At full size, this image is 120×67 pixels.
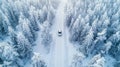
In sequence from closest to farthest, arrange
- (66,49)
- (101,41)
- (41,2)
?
(101,41)
(66,49)
(41,2)

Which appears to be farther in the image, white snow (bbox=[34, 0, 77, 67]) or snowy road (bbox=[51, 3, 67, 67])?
snowy road (bbox=[51, 3, 67, 67])

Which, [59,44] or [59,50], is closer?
[59,50]

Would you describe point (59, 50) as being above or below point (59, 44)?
below

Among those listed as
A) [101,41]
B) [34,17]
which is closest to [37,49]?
[34,17]

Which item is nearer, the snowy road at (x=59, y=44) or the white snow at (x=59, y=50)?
the white snow at (x=59, y=50)

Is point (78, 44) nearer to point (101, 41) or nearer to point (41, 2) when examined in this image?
point (101, 41)

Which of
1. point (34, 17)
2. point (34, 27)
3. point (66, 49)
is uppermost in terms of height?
point (34, 17)

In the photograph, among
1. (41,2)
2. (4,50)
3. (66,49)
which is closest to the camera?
(4,50)

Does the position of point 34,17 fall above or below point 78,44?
above

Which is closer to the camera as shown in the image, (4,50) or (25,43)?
(4,50)
